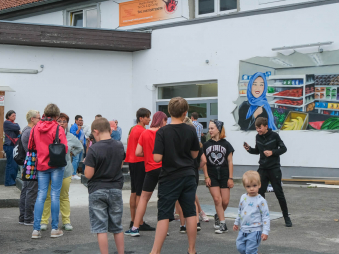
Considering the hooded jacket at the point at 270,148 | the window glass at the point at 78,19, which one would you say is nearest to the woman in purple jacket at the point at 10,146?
the hooded jacket at the point at 270,148

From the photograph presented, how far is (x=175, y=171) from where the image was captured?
17.5 feet

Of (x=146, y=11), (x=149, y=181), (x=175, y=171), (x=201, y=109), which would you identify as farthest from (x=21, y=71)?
(x=175, y=171)

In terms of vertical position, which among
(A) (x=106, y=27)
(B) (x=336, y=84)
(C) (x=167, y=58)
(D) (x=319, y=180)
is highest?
(A) (x=106, y=27)

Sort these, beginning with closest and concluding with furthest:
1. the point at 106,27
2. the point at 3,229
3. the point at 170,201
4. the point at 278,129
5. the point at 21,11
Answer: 1. the point at 170,201
2. the point at 3,229
3. the point at 278,129
4. the point at 106,27
5. the point at 21,11

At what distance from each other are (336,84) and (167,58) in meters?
5.60

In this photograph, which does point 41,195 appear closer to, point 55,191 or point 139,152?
point 55,191

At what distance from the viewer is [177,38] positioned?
51.1 ft

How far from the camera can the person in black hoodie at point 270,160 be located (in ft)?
24.6

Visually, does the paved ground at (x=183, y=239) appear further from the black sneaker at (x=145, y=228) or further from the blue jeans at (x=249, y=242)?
the blue jeans at (x=249, y=242)

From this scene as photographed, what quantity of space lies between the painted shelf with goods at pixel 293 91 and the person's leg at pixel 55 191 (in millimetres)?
8453

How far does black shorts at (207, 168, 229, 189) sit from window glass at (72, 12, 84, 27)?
12.7 m

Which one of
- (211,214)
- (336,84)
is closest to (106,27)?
(336,84)

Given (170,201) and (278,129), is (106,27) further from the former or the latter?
(170,201)

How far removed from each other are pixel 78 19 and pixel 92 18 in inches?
32.8
